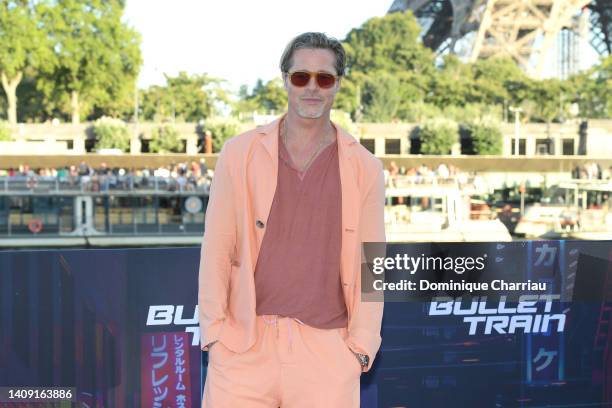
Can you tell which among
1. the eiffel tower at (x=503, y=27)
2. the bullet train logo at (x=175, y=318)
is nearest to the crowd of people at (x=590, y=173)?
the bullet train logo at (x=175, y=318)

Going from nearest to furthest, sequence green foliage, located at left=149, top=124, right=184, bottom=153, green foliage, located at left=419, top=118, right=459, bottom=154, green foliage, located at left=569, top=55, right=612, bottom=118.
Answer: green foliage, located at left=149, top=124, right=184, bottom=153 → green foliage, located at left=419, top=118, right=459, bottom=154 → green foliage, located at left=569, top=55, right=612, bottom=118

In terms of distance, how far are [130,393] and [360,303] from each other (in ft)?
4.86

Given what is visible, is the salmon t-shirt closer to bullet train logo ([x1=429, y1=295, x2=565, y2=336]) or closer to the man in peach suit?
the man in peach suit

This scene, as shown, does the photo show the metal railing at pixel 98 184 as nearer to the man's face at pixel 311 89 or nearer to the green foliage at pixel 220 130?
the green foliage at pixel 220 130

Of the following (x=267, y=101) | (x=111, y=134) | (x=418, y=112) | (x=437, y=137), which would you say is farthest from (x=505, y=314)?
(x=267, y=101)

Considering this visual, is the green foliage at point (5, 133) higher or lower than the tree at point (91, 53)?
Result: lower

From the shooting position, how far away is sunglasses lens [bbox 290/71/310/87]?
3057mm

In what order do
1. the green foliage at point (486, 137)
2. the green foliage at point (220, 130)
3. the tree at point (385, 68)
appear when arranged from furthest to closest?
1. the tree at point (385, 68)
2. the green foliage at point (486, 137)
3. the green foliage at point (220, 130)

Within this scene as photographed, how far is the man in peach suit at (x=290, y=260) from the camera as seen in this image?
3.04m

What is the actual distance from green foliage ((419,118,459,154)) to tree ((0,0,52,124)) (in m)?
19.9

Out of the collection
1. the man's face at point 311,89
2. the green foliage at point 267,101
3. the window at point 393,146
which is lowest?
the man's face at point 311,89

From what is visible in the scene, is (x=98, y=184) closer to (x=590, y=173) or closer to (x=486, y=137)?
(x=590, y=173)

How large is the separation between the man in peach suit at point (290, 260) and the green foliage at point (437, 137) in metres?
46.8

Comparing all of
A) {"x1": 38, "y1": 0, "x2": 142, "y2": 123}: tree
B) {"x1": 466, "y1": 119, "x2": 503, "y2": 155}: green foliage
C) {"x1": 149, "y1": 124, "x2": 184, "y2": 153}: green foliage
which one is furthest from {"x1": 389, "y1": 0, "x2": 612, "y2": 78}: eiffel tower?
{"x1": 149, "y1": 124, "x2": 184, "y2": 153}: green foliage
